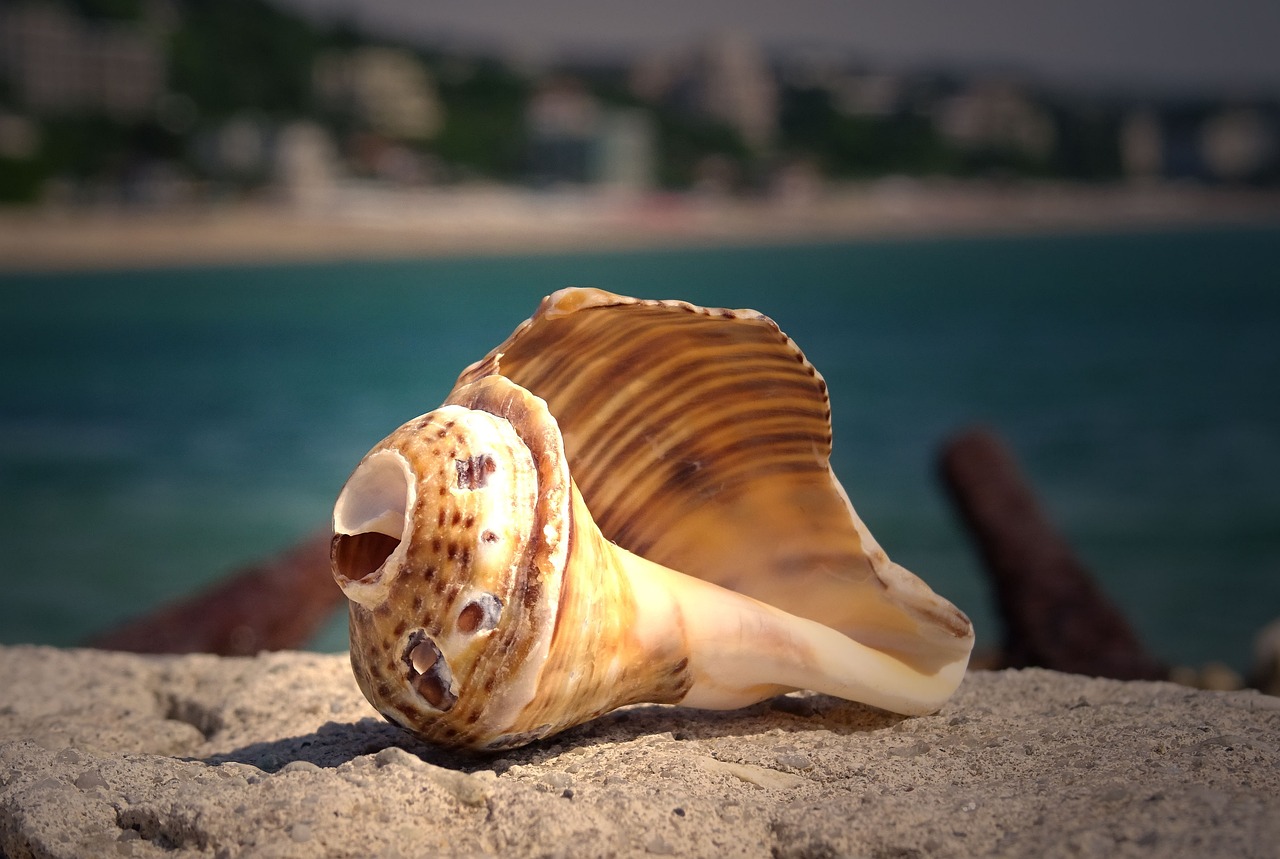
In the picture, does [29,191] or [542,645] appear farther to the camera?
[29,191]

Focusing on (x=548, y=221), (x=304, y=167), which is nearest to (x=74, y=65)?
(x=304, y=167)

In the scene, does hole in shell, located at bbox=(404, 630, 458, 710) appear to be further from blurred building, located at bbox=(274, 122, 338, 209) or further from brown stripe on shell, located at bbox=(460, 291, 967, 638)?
blurred building, located at bbox=(274, 122, 338, 209)

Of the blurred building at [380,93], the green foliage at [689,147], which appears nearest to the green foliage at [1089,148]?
the green foliage at [689,147]

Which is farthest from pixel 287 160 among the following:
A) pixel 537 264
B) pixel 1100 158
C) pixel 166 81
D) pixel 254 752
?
pixel 254 752

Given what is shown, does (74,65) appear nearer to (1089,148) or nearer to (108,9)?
(108,9)

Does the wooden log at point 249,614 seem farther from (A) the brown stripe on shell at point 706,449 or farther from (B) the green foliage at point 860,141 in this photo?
(B) the green foliage at point 860,141

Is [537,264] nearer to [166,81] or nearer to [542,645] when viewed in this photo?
[166,81]
